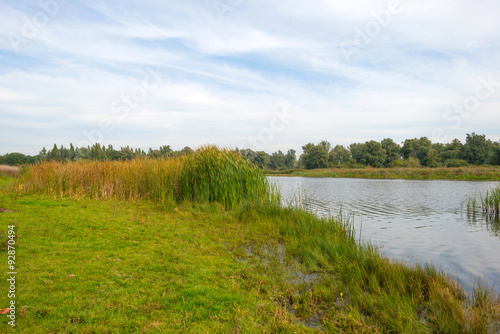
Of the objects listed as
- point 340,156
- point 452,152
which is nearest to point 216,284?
point 452,152

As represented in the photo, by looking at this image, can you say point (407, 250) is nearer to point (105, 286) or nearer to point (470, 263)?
point (470, 263)

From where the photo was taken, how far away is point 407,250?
26.9 ft

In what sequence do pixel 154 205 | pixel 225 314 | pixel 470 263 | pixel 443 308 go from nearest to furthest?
1. pixel 225 314
2. pixel 443 308
3. pixel 470 263
4. pixel 154 205

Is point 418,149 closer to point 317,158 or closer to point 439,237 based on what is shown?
point 317,158

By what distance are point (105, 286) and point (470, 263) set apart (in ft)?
27.0

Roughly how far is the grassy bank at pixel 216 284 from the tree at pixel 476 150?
215 feet

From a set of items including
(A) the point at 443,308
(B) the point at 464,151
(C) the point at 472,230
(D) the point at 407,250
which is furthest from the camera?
(B) the point at 464,151

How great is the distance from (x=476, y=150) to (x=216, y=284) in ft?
231

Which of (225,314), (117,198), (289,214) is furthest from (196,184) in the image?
(225,314)

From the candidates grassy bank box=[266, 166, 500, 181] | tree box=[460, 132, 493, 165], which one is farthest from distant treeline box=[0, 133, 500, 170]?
grassy bank box=[266, 166, 500, 181]

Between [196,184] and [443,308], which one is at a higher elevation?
[196,184]

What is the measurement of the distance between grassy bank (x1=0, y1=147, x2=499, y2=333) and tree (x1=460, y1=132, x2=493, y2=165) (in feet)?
215

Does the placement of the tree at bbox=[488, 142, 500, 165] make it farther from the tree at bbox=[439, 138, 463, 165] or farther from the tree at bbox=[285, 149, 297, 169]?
the tree at bbox=[285, 149, 297, 169]

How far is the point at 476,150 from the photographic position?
5738 cm
